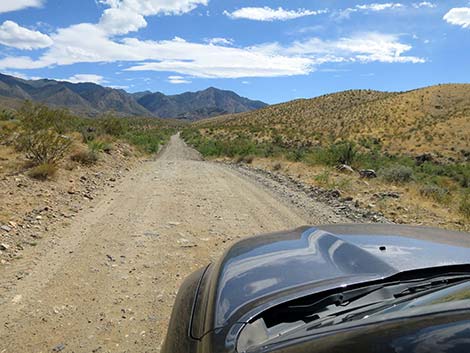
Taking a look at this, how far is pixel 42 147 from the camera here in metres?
12.9

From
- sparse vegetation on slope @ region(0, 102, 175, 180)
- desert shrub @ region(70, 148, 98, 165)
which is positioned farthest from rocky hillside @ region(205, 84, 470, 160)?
desert shrub @ region(70, 148, 98, 165)

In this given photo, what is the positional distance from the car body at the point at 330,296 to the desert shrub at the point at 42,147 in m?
10.9

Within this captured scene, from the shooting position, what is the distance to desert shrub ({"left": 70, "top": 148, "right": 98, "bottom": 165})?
14.2m

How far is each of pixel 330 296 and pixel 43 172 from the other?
10.3m

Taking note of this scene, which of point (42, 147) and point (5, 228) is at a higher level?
point (42, 147)

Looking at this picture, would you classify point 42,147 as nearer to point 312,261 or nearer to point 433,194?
point 433,194

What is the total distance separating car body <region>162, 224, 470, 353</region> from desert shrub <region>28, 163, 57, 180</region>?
9.19 m

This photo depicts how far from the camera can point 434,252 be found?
2611 millimetres

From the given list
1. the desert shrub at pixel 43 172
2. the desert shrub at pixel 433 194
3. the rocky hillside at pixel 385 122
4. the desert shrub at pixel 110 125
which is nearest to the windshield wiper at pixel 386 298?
the desert shrub at pixel 433 194

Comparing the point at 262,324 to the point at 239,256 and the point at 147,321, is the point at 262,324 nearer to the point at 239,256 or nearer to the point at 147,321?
the point at 239,256

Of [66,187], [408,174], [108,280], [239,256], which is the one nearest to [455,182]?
[408,174]

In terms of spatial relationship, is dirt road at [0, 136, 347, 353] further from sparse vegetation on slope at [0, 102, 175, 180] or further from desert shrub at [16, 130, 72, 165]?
desert shrub at [16, 130, 72, 165]

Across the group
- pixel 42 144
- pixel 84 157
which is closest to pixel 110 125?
pixel 84 157

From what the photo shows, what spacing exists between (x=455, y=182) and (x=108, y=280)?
19363 mm
